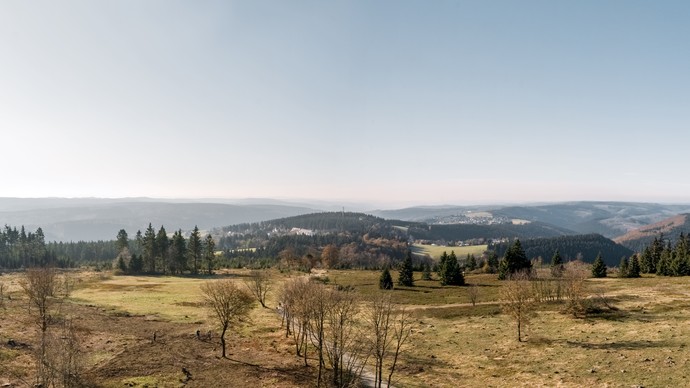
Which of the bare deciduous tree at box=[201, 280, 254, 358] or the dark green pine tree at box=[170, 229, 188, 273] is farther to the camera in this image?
the dark green pine tree at box=[170, 229, 188, 273]

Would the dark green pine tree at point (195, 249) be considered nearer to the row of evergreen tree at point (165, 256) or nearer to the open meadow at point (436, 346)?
the row of evergreen tree at point (165, 256)

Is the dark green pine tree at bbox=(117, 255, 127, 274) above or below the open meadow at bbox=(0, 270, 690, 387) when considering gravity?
below

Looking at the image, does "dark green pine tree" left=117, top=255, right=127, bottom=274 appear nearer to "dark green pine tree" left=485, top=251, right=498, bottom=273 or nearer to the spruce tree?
the spruce tree

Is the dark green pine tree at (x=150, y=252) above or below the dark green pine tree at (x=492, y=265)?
above

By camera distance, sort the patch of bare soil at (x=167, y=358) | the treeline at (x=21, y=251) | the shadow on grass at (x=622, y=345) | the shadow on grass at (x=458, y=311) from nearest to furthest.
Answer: the patch of bare soil at (x=167, y=358) → the shadow on grass at (x=622, y=345) → the shadow on grass at (x=458, y=311) → the treeline at (x=21, y=251)

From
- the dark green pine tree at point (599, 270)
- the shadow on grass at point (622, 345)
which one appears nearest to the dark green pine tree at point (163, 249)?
the shadow on grass at point (622, 345)

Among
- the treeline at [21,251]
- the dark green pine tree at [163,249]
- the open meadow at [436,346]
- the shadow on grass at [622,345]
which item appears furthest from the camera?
the treeline at [21,251]

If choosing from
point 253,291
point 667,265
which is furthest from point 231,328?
point 667,265

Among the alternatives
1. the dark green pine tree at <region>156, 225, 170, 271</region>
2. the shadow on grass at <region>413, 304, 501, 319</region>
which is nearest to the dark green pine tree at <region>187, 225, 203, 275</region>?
the dark green pine tree at <region>156, 225, 170, 271</region>
